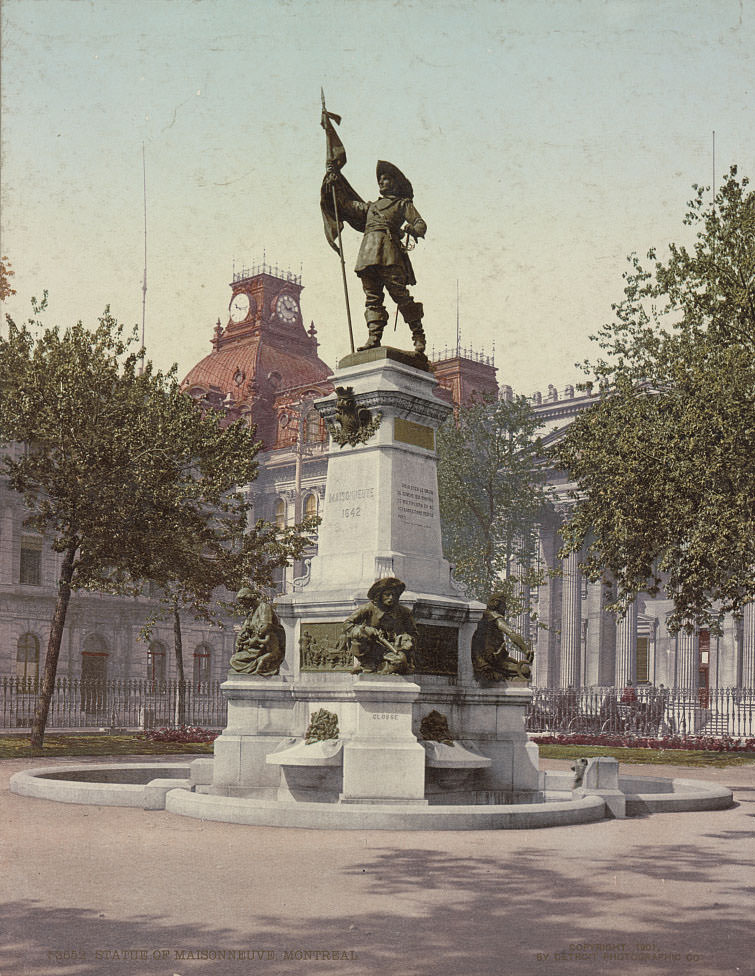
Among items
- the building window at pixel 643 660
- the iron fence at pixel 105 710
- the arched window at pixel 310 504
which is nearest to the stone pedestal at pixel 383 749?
the iron fence at pixel 105 710

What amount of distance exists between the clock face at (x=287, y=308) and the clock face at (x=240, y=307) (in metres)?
2.25

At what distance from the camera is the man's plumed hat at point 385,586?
47.7 feet

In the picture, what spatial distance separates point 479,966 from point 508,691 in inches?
355

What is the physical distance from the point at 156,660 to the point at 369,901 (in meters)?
58.9

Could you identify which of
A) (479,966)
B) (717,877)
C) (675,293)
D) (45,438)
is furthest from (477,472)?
(479,966)

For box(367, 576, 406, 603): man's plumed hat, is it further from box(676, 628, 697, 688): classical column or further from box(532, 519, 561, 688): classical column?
box(532, 519, 561, 688): classical column

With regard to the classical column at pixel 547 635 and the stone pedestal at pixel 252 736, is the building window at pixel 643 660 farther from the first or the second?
the stone pedestal at pixel 252 736

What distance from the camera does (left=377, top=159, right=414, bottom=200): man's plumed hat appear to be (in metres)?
16.9

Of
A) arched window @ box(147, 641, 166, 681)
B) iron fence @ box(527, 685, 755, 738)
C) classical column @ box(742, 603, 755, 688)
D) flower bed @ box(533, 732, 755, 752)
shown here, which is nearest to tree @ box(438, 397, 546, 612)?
iron fence @ box(527, 685, 755, 738)

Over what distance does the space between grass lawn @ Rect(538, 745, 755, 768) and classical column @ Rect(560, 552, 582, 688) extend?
113 feet

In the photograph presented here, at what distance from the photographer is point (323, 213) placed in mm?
17703

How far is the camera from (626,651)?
67.2 meters

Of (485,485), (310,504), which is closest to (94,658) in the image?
(485,485)

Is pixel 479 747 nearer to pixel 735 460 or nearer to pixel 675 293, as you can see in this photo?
pixel 735 460
